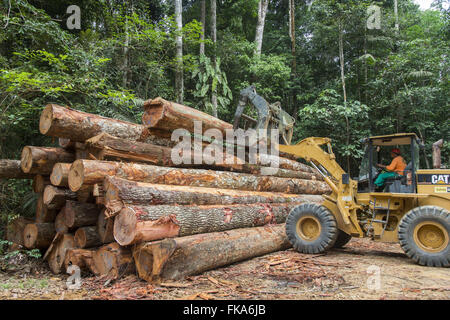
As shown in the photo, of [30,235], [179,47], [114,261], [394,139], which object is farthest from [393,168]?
[179,47]

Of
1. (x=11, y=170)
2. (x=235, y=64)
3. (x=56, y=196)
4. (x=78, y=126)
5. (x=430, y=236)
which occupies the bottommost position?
(x=430, y=236)

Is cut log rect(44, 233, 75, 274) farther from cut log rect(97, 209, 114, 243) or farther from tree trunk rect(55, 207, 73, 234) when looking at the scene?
cut log rect(97, 209, 114, 243)

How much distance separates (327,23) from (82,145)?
49.0 feet

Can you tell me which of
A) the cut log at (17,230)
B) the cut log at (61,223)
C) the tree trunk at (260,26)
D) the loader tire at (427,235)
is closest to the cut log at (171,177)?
the cut log at (61,223)

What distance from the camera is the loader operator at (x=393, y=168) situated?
5809 mm

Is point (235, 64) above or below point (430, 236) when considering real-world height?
above

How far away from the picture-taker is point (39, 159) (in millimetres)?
5562

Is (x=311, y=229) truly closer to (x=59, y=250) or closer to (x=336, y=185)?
(x=336, y=185)

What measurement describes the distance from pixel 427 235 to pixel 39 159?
22.5ft

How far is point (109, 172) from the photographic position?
4.83 m
